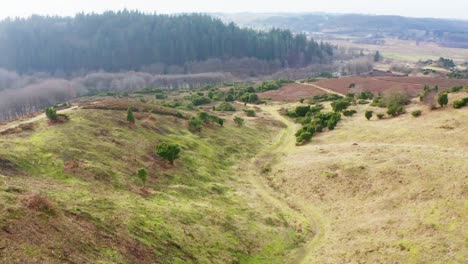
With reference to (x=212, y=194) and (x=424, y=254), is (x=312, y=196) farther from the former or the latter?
(x=424, y=254)

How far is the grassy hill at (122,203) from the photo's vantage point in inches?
1071

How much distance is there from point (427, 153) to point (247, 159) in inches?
1067

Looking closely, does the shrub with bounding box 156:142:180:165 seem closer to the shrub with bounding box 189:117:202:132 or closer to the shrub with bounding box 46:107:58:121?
the shrub with bounding box 46:107:58:121

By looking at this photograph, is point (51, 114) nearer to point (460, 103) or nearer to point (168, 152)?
point (168, 152)

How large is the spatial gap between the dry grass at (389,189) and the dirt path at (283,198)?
2.85ft

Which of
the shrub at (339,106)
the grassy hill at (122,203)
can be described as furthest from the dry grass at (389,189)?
the shrub at (339,106)

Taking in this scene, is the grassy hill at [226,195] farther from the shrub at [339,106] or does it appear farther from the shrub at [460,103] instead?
the shrub at [339,106]

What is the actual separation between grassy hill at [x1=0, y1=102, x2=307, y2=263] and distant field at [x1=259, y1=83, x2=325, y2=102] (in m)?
74.5

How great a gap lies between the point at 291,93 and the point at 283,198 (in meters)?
98.2

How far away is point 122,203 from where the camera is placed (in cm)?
3622

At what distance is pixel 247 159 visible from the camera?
68.4 metres

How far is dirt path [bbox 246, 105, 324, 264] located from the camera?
3872cm

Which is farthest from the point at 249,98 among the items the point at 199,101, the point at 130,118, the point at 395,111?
the point at 130,118

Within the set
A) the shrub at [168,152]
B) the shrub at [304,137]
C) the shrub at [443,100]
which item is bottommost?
the shrub at [304,137]
